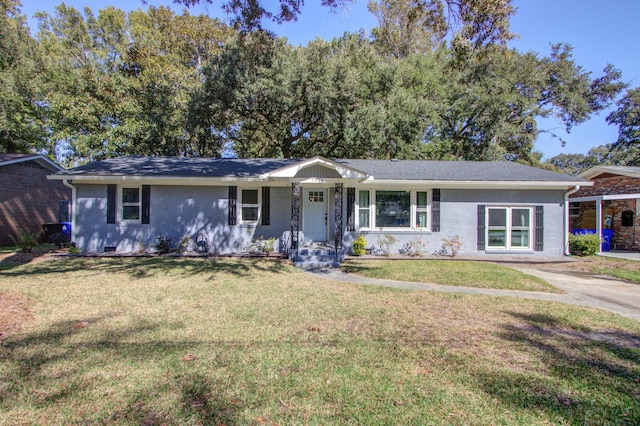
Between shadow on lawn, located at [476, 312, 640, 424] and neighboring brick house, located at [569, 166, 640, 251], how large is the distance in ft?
40.1

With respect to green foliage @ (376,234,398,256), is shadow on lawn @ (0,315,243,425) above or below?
below

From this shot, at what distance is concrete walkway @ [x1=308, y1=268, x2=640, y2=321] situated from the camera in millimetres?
6305

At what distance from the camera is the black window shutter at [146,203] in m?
11.8

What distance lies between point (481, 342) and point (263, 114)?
1746cm

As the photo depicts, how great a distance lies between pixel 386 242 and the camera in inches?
476

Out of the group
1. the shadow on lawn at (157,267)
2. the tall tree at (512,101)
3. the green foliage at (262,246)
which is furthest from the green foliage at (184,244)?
the tall tree at (512,101)

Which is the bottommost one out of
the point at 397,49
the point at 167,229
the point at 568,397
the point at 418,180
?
the point at 568,397

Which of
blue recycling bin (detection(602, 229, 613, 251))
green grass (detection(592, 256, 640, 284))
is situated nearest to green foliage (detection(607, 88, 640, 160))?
blue recycling bin (detection(602, 229, 613, 251))

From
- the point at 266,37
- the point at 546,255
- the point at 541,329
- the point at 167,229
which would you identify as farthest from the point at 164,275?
the point at 546,255

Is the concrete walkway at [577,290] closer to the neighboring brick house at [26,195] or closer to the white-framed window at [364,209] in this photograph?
the white-framed window at [364,209]

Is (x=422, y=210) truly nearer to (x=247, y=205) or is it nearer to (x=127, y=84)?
(x=247, y=205)

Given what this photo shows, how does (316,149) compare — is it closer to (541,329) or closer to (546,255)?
(546,255)

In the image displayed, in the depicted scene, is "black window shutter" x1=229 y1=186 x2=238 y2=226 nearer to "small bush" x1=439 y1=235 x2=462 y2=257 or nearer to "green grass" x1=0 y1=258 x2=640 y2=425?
"green grass" x1=0 y1=258 x2=640 y2=425

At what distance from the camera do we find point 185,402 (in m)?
2.91
